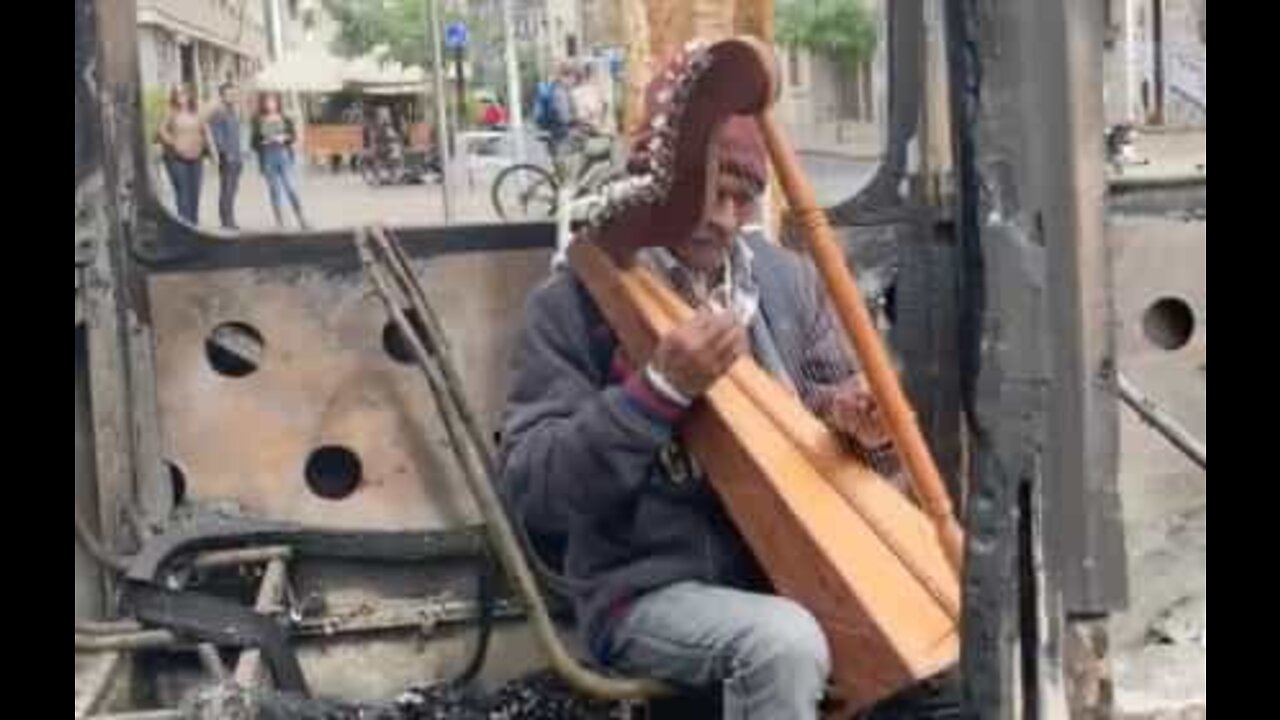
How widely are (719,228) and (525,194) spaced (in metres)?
3.63

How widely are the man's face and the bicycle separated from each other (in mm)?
790

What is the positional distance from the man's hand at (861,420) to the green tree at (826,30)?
10.3 ft

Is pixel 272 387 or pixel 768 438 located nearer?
pixel 768 438

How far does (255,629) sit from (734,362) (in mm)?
1567

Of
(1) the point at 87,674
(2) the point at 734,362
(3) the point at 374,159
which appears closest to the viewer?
(2) the point at 734,362

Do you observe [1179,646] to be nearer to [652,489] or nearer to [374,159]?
[652,489]

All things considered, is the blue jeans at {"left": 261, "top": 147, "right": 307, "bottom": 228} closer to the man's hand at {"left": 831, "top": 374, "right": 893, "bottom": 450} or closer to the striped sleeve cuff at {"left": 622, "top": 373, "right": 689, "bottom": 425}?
the striped sleeve cuff at {"left": 622, "top": 373, "right": 689, "bottom": 425}

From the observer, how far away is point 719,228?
324 centimetres

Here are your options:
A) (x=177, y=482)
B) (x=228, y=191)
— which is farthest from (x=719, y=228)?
(x=228, y=191)

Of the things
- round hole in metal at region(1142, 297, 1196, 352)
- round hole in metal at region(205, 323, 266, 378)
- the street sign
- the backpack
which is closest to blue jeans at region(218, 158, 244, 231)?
round hole in metal at region(205, 323, 266, 378)

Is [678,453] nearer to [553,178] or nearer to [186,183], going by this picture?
[186,183]

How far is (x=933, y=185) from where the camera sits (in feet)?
15.4

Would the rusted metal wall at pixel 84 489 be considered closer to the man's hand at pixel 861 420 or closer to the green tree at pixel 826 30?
the man's hand at pixel 861 420
